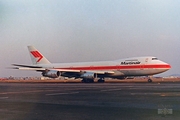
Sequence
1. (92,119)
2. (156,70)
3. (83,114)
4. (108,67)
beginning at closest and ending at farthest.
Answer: (92,119) < (83,114) < (156,70) < (108,67)

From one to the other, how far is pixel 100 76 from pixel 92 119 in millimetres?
43551

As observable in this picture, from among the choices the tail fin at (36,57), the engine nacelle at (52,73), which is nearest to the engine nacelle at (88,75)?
the engine nacelle at (52,73)

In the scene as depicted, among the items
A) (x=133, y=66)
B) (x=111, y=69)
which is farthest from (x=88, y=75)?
(x=133, y=66)

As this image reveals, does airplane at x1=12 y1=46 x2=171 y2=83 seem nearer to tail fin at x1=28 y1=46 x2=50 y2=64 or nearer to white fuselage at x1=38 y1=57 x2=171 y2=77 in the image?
white fuselage at x1=38 y1=57 x2=171 y2=77

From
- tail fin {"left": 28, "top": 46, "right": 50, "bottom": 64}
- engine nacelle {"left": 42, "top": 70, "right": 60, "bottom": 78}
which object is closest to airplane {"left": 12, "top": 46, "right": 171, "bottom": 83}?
engine nacelle {"left": 42, "top": 70, "right": 60, "bottom": 78}

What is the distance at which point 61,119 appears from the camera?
8.50m

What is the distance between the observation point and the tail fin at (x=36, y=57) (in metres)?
62.0

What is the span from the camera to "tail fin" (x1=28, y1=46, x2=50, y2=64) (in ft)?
203

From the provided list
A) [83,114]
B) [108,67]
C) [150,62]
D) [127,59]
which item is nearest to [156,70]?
[150,62]

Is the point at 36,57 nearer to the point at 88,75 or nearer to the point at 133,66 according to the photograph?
the point at 88,75

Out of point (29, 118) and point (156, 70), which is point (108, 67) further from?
point (29, 118)

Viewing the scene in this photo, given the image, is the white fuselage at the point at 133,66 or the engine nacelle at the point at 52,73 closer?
the white fuselage at the point at 133,66

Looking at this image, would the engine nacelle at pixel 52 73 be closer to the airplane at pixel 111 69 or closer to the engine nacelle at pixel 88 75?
the airplane at pixel 111 69

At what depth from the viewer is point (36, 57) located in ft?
204
